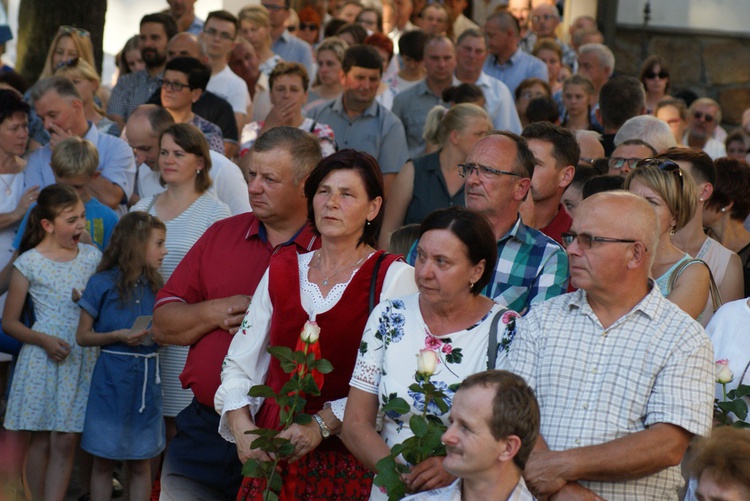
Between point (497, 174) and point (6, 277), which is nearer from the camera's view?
point (497, 174)

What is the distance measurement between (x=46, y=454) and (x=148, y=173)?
219 centimetres

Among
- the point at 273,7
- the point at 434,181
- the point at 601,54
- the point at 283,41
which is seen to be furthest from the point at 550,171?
the point at 273,7

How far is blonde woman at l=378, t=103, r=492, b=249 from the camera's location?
6.95 m

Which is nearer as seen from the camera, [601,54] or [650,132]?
[650,132]

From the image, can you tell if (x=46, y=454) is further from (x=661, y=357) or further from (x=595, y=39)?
(x=595, y=39)

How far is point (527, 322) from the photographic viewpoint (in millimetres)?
3805

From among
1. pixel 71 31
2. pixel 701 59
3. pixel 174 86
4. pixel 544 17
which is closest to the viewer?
pixel 174 86

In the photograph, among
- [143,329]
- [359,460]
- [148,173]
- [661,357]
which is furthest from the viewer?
[148,173]

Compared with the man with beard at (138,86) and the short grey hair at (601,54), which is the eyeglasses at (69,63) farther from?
the short grey hair at (601,54)

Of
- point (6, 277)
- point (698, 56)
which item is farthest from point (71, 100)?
point (698, 56)

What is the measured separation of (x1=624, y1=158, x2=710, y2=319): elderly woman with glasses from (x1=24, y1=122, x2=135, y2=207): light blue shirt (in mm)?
4212

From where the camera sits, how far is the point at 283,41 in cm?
1296

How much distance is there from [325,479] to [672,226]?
1905 millimetres

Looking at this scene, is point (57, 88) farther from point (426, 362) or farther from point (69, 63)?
point (426, 362)
